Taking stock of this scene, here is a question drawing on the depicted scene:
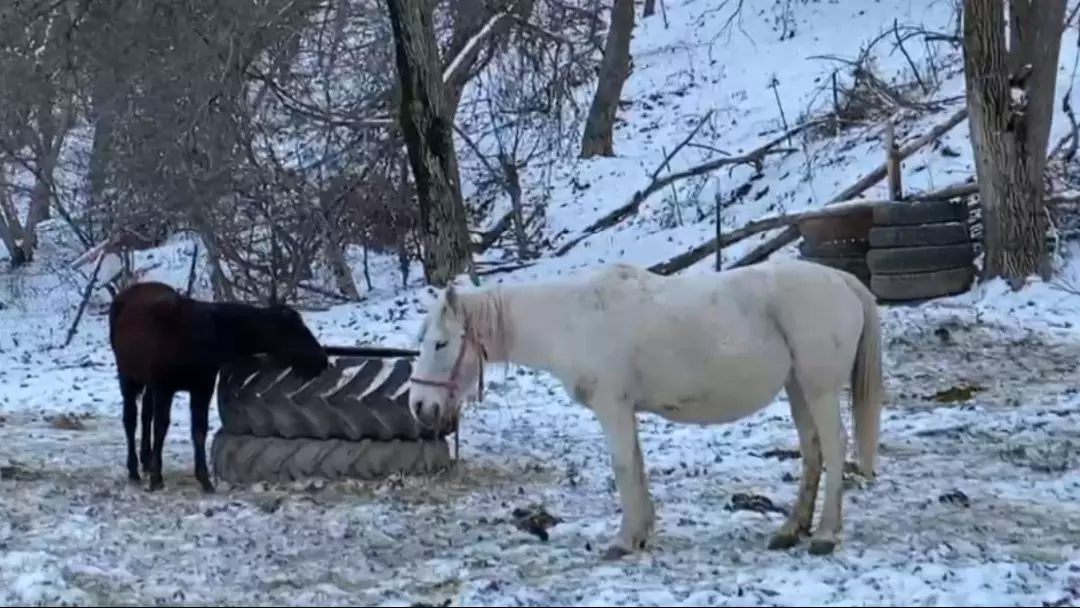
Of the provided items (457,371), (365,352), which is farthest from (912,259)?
(457,371)

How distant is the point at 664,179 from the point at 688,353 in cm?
1375

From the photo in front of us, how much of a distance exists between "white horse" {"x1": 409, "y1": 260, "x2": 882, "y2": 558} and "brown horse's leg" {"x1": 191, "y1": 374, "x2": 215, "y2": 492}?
7.24 feet

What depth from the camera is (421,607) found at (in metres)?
5.30

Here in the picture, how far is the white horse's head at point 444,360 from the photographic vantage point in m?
6.61

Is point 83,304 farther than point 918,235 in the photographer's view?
Yes

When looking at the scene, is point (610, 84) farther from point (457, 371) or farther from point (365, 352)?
point (457, 371)

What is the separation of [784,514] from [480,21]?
10.7 metres

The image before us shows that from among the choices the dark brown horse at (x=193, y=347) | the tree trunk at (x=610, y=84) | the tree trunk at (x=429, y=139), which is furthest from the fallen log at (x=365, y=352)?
the tree trunk at (x=610, y=84)

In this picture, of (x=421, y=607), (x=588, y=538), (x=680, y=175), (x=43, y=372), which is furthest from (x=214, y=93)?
(x=421, y=607)

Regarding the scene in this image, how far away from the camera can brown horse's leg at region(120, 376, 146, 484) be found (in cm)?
870

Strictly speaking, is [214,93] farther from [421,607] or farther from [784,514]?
[421,607]

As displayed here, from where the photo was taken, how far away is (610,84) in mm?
23234

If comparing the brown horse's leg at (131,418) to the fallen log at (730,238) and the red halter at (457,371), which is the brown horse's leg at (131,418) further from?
the fallen log at (730,238)

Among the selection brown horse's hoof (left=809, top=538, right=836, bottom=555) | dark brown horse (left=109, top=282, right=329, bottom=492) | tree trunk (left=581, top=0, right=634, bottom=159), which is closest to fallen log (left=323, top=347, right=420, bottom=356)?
dark brown horse (left=109, top=282, right=329, bottom=492)
